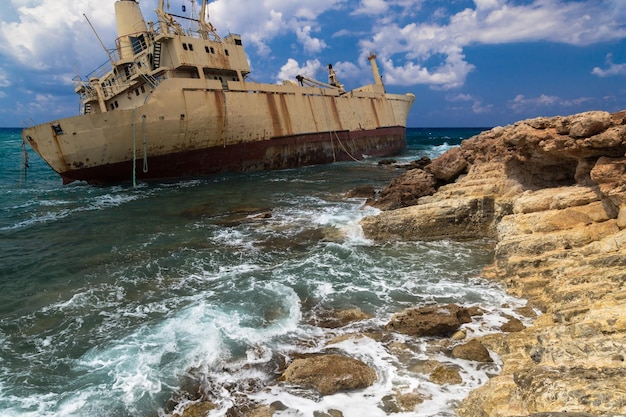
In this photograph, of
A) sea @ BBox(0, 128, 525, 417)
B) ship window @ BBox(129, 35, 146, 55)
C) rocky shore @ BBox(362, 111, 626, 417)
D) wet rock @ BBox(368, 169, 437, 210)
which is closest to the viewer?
rocky shore @ BBox(362, 111, 626, 417)

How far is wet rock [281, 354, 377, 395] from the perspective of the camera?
16.4 feet

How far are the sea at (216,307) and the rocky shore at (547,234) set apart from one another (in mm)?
574

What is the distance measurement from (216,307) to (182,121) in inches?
628

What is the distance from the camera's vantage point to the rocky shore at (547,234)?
3.60 m

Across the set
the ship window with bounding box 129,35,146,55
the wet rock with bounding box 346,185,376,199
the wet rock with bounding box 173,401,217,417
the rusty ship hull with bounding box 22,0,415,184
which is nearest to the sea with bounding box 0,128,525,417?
the wet rock with bounding box 173,401,217,417

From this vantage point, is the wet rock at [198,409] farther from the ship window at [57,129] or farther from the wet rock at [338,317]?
the ship window at [57,129]

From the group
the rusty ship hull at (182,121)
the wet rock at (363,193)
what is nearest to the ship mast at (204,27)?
the rusty ship hull at (182,121)

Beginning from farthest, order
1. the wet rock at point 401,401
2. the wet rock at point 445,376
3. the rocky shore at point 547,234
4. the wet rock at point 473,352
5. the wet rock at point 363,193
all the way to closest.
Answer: the wet rock at point 363,193 < the wet rock at point 473,352 < the wet rock at point 445,376 < the wet rock at point 401,401 < the rocky shore at point 547,234

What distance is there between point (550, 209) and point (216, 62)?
849 inches

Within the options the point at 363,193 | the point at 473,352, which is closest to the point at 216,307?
the point at 473,352

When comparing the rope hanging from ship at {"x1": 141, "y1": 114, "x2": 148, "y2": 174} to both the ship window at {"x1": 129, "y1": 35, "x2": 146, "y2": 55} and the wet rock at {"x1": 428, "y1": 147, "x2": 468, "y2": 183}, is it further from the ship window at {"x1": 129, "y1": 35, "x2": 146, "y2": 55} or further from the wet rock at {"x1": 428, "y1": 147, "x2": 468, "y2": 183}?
the wet rock at {"x1": 428, "y1": 147, "x2": 468, "y2": 183}

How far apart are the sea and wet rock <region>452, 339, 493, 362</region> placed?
10cm

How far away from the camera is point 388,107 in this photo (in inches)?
1578

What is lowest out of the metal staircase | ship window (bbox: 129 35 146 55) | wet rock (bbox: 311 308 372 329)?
wet rock (bbox: 311 308 372 329)
